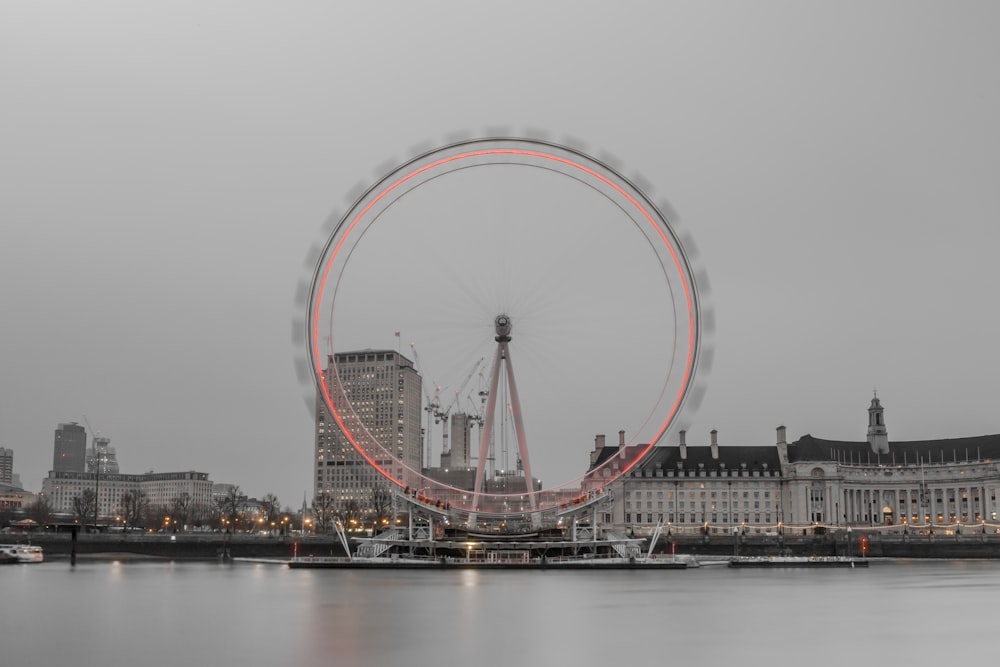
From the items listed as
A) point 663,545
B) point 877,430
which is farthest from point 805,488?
point 663,545

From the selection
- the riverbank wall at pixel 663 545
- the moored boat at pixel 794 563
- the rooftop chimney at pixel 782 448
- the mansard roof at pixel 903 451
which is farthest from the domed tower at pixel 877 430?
the moored boat at pixel 794 563

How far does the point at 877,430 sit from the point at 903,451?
523cm

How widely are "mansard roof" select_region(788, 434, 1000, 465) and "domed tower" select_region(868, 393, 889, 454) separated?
958 millimetres

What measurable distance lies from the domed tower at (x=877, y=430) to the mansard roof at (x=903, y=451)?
958 millimetres

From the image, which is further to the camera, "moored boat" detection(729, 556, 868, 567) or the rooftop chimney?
the rooftop chimney

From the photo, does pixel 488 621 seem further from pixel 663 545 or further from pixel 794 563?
pixel 663 545

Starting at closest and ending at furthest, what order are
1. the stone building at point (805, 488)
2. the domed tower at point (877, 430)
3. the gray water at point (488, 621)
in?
1. the gray water at point (488, 621)
2. the stone building at point (805, 488)
3. the domed tower at point (877, 430)

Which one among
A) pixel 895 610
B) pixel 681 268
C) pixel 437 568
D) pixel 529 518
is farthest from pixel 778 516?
pixel 895 610

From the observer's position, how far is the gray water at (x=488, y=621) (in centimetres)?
3247

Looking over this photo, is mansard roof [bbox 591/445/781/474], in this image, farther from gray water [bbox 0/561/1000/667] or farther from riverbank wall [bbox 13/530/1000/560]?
gray water [bbox 0/561/1000/667]

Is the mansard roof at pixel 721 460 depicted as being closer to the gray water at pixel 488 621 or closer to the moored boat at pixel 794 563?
the moored boat at pixel 794 563

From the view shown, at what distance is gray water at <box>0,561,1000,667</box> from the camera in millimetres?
32469

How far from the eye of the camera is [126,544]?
11550 centimetres

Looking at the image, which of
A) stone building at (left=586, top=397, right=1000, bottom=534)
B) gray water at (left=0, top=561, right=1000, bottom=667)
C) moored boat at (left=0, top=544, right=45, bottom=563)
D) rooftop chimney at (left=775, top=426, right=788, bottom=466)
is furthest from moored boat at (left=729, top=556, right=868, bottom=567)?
rooftop chimney at (left=775, top=426, right=788, bottom=466)
